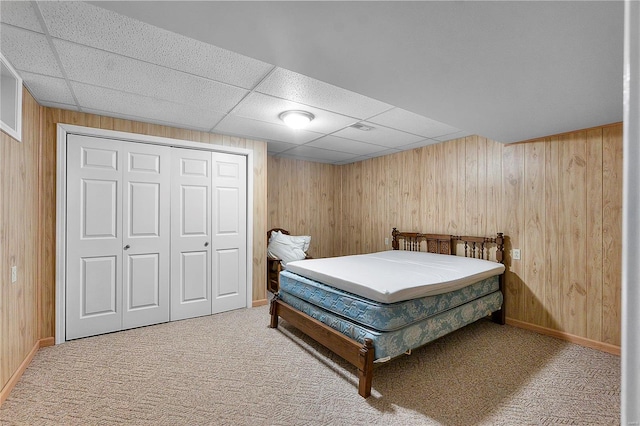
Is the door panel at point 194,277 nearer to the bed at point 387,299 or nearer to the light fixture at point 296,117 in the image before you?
the bed at point 387,299

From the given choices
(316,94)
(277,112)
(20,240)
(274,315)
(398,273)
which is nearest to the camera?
(20,240)

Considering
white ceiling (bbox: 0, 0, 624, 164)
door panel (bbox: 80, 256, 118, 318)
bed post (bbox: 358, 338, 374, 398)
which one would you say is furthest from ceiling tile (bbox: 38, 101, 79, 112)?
bed post (bbox: 358, 338, 374, 398)

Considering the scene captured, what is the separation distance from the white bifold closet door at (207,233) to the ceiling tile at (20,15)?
1.90m

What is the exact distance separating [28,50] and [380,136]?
3163 millimetres

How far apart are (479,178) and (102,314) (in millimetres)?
4462

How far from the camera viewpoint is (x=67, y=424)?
184 centimetres

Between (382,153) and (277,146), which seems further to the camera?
(382,153)

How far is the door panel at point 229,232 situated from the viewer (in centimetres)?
379

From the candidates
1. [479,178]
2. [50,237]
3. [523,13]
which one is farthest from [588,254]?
[50,237]

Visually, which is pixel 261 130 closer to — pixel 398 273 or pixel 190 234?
pixel 190 234

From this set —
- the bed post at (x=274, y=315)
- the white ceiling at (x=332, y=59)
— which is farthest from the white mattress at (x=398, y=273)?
the white ceiling at (x=332, y=59)

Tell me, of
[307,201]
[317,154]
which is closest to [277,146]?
[317,154]

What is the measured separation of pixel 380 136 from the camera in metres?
3.72

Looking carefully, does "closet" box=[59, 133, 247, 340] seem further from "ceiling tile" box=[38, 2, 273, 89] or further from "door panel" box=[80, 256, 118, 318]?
"ceiling tile" box=[38, 2, 273, 89]
